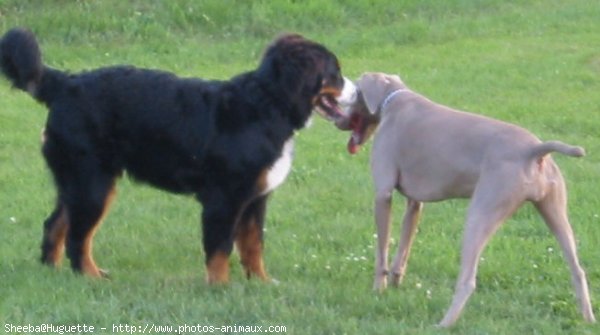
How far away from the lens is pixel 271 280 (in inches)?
300

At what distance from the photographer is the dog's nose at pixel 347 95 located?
7.71 meters

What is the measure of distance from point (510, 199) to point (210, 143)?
201cm

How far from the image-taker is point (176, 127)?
25.0 ft

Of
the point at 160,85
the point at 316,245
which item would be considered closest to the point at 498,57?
the point at 316,245

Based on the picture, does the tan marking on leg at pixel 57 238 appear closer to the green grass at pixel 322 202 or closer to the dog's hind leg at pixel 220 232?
the green grass at pixel 322 202

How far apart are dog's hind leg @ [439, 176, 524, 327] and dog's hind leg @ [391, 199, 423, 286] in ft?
3.12

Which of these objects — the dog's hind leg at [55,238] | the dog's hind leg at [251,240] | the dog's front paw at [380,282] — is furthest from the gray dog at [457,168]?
the dog's hind leg at [55,238]

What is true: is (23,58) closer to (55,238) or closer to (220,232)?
(55,238)

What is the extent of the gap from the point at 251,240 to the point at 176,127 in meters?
0.86

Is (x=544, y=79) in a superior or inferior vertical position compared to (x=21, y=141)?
inferior

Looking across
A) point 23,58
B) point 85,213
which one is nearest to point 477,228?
point 85,213

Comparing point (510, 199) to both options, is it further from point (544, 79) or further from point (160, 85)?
point (544, 79)

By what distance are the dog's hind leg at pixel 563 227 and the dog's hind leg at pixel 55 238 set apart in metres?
3.11

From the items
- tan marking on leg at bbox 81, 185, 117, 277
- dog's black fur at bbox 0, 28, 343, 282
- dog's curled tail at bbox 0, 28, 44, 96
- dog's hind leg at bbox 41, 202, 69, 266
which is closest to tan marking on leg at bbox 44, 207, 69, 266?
dog's hind leg at bbox 41, 202, 69, 266
